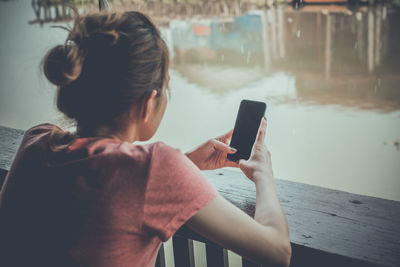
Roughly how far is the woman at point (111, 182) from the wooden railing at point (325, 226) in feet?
0.22

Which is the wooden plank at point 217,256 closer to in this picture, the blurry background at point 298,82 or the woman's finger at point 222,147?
the woman's finger at point 222,147

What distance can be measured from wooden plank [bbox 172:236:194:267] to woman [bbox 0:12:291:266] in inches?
7.8

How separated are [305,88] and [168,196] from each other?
8881mm

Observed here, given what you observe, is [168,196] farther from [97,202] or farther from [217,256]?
[217,256]

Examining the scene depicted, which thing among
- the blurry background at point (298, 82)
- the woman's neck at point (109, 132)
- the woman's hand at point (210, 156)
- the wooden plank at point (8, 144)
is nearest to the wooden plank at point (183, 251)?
the woman's hand at point (210, 156)

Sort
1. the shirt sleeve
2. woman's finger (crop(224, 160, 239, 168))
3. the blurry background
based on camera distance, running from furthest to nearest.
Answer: the blurry background → woman's finger (crop(224, 160, 239, 168)) → the shirt sleeve

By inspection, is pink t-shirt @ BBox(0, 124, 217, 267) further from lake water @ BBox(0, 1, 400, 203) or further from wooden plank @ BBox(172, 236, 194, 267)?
lake water @ BBox(0, 1, 400, 203)

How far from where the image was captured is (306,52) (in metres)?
7.42

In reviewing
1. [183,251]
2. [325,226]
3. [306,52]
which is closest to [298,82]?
[306,52]

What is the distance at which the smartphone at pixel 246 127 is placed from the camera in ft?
2.91

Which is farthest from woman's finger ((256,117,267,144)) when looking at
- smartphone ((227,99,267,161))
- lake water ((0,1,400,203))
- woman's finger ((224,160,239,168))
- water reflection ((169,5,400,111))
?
water reflection ((169,5,400,111))

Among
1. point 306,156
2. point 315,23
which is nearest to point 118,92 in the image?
point 315,23

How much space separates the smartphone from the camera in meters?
0.89

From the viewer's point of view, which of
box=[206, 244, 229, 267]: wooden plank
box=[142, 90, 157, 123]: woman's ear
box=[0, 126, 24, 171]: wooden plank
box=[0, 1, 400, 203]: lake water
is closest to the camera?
box=[142, 90, 157, 123]: woman's ear
